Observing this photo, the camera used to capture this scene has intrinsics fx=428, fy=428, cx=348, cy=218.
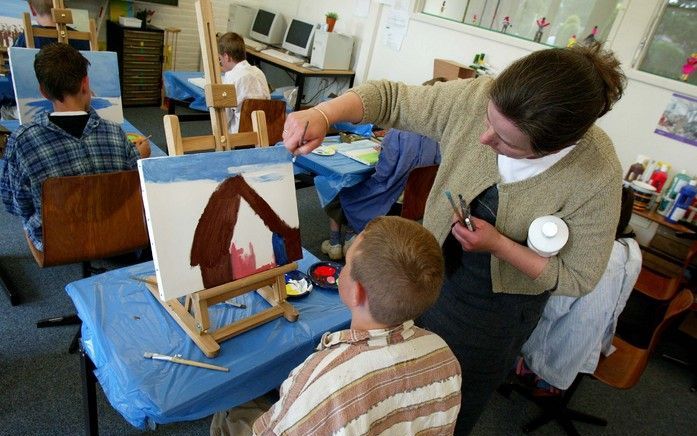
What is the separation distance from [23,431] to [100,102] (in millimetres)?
1869

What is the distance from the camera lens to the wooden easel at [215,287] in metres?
1.22

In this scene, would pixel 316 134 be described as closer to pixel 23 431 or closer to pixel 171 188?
pixel 171 188

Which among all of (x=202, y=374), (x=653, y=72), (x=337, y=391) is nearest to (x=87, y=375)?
(x=202, y=374)

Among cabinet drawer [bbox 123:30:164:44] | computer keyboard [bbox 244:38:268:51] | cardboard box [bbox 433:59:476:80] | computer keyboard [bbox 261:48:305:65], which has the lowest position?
cabinet drawer [bbox 123:30:164:44]

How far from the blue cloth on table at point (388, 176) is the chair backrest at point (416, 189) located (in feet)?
0.21

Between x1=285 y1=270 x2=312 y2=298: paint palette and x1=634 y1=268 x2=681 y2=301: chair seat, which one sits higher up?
x1=285 y1=270 x2=312 y2=298: paint palette

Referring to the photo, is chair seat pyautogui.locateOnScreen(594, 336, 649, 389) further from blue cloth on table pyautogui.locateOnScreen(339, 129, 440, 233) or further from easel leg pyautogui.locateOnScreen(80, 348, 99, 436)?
easel leg pyautogui.locateOnScreen(80, 348, 99, 436)

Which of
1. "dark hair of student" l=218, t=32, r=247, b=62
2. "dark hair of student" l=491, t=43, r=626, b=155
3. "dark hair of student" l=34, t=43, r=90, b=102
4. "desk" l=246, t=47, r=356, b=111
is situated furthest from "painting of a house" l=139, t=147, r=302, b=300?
"desk" l=246, t=47, r=356, b=111

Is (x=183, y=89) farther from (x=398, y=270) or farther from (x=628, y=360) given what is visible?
(x=628, y=360)

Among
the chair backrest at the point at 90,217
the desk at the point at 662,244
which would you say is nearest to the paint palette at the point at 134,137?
the chair backrest at the point at 90,217

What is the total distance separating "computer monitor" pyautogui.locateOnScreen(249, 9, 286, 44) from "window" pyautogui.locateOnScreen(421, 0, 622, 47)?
6.90 feet

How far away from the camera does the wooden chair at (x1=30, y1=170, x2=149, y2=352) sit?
5.56 feet

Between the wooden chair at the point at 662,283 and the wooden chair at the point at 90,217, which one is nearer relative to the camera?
the wooden chair at the point at 90,217

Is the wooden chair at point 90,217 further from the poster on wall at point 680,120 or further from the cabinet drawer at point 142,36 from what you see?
the poster on wall at point 680,120
